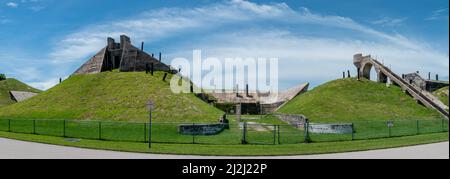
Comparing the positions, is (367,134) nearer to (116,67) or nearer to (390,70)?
(390,70)

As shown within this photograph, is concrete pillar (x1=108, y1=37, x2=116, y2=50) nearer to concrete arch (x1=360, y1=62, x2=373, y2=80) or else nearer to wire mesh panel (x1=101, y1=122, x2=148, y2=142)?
wire mesh panel (x1=101, y1=122, x2=148, y2=142)

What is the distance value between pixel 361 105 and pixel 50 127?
34441mm

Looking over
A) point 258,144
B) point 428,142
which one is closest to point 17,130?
point 258,144

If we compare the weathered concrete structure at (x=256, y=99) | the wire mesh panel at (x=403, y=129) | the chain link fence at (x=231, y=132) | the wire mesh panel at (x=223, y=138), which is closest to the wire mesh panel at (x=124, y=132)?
the chain link fence at (x=231, y=132)

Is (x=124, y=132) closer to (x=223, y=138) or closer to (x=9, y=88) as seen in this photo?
(x=223, y=138)

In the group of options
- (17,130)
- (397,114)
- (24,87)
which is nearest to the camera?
(17,130)

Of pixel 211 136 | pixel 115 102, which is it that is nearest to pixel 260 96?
pixel 115 102

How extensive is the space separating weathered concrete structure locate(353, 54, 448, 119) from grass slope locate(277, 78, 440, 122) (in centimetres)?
81

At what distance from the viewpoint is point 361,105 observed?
145ft

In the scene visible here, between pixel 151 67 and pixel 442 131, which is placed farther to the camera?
pixel 151 67

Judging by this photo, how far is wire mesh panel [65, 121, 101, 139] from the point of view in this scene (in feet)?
92.0

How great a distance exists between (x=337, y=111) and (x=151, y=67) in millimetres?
28209

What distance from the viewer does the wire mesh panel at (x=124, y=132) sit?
85.6 feet

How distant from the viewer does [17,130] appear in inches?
1297
